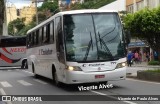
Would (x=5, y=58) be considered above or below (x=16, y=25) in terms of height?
below

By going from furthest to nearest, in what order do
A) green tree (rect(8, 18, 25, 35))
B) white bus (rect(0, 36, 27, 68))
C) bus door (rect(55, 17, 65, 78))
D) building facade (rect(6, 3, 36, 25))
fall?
building facade (rect(6, 3, 36, 25)) → green tree (rect(8, 18, 25, 35)) → white bus (rect(0, 36, 27, 68)) → bus door (rect(55, 17, 65, 78))

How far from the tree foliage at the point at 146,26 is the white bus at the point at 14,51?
755 inches

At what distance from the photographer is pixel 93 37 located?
635 inches

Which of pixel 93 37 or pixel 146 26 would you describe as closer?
pixel 93 37

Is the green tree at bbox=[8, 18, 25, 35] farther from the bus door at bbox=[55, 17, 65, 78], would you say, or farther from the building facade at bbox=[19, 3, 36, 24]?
the bus door at bbox=[55, 17, 65, 78]

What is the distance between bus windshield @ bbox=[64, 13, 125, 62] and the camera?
625 inches

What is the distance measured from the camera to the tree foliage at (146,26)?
72.7ft

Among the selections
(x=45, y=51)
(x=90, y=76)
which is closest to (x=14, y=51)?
(x=45, y=51)

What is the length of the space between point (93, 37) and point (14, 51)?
2565 centimetres

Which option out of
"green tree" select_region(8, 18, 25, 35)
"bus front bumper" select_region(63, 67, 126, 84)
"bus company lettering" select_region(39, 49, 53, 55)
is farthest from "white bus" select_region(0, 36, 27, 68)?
"green tree" select_region(8, 18, 25, 35)

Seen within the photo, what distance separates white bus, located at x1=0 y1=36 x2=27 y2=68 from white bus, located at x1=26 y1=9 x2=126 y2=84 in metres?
23.9

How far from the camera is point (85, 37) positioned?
633 inches

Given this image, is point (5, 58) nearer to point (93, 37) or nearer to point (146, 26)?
point (146, 26)

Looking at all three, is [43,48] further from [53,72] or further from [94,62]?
[94,62]
